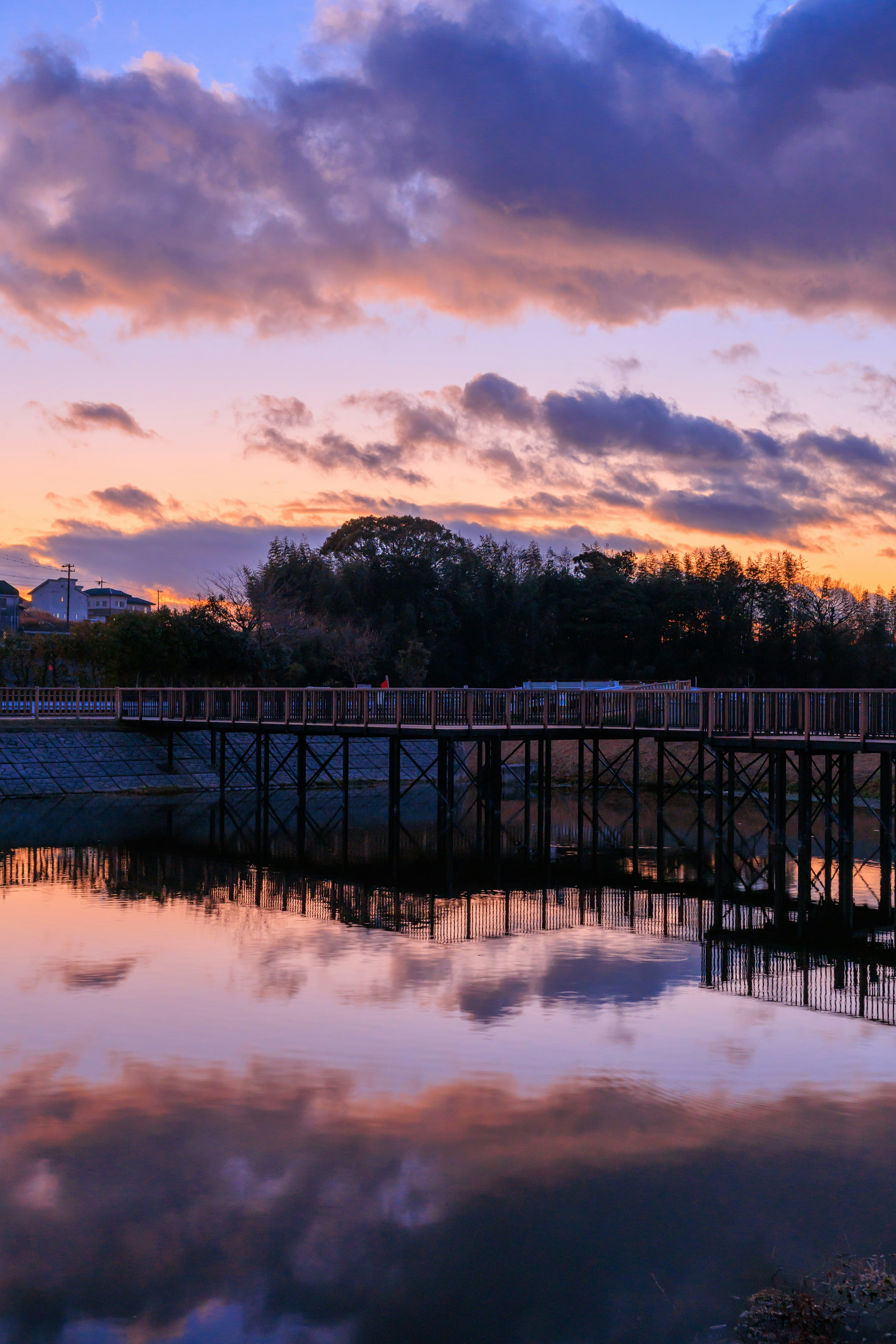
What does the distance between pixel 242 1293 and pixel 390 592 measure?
80241 millimetres

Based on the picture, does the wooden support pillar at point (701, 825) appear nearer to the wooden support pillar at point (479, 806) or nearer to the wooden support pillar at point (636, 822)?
the wooden support pillar at point (636, 822)

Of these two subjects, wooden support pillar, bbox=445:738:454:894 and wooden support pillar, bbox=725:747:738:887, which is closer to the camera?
wooden support pillar, bbox=725:747:738:887

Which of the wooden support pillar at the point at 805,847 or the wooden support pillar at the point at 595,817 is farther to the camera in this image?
the wooden support pillar at the point at 595,817

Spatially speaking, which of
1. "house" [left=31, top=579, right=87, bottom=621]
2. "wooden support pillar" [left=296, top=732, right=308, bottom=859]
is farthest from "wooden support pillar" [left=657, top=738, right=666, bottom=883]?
"house" [left=31, top=579, right=87, bottom=621]

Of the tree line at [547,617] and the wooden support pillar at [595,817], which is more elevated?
the tree line at [547,617]

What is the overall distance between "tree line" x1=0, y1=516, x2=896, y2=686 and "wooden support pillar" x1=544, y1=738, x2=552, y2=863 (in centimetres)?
3705

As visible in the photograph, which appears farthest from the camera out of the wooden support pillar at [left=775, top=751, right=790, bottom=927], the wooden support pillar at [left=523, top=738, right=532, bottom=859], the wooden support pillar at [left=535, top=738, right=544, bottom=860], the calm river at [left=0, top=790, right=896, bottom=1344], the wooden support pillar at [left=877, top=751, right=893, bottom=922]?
the wooden support pillar at [left=523, top=738, right=532, bottom=859]

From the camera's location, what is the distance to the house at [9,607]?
13175 cm

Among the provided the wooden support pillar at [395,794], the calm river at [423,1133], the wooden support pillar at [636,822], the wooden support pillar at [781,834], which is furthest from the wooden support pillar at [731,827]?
the wooden support pillar at [395,794]

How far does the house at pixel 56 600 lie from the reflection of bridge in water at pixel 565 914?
457 ft

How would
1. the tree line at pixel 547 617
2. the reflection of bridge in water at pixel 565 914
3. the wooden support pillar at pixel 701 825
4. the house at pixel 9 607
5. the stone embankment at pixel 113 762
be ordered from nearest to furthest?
1. the reflection of bridge in water at pixel 565 914
2. the wooden support pillar at pixel 701 825
3. the stone embankment at pixel 113 762
4. the tree line at pixel 547 617
5. the house at pixel 9 607

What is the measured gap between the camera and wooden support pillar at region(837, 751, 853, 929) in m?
21.1

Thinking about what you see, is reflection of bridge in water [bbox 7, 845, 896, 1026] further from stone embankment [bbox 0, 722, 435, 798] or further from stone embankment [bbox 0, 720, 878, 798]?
stone embankment [bbox 0, 722, 435, 798]

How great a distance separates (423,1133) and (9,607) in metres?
137
